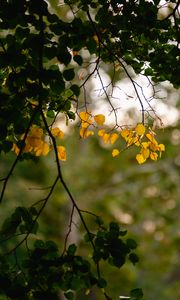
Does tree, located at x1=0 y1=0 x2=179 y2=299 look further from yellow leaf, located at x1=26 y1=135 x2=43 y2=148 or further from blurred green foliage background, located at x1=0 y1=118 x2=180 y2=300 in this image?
blurred green foliage background, located at x1=0 y1=118 x2=180 y2=300

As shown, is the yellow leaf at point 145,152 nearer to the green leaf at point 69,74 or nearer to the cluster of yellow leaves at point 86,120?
the cluster of yellow leaves at point 86,120

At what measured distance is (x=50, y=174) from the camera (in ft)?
35.1

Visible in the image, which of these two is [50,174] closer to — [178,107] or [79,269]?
[178,107]

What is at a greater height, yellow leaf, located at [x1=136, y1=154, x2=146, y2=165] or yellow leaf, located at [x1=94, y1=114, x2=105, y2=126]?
yellow leaf, located at [x1=94, y1=114, x2=105, y2=126]

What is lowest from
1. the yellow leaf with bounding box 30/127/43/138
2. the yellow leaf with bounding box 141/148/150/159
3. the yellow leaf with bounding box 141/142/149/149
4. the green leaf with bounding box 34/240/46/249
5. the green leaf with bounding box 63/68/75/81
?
the green leaf with bounding box 34/240/46/249

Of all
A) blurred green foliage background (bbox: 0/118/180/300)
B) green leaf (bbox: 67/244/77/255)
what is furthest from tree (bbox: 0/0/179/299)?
blurred green foliage background (bbox: 0/118/180/300)

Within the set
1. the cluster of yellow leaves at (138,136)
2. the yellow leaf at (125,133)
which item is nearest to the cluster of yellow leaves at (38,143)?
the cluster of yellow leaves at (138,136)

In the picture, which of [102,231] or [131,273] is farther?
[131,273]

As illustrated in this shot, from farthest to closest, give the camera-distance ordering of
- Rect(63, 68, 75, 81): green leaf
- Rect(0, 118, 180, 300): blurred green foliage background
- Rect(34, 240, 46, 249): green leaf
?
1. Rect(0, 118, 180, 300): blurred green foliage background
2. Rect(34, 240, 46, 249): green leaf
3. Rect(63, 68, 75, 81): green leaf

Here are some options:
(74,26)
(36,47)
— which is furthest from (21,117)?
(74,26)

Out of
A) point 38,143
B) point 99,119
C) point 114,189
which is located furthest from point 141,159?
point 114,189

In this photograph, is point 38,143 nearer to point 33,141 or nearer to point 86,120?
point 33,141

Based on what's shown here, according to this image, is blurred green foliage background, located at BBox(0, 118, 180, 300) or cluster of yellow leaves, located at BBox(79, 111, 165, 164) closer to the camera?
cluster of yellow leaves, located at BBox(79, 111, 165, 164)

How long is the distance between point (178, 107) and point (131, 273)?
4.13 meters
